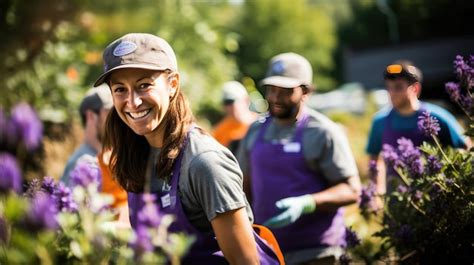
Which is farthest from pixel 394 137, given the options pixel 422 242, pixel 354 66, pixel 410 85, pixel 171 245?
pixel 354 66

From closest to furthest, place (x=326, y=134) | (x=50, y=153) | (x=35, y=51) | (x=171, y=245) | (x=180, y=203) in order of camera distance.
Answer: (x=171, y=245) < (x=180, y=203) < (x=326, y=134) < (x=35, y=51) < (x=50, y=153)

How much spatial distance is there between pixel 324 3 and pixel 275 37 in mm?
11939

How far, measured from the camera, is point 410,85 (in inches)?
177

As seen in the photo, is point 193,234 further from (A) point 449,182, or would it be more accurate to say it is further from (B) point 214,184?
(A) point 449,182

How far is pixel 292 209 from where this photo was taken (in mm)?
3490

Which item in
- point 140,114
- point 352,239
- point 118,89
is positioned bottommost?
point 352,239

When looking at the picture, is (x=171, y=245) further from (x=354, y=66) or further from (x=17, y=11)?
(x=354, y=66)

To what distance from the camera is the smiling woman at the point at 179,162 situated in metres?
2.12

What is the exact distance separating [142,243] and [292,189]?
2357 mm

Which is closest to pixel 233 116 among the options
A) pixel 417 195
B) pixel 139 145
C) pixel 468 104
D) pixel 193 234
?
pixel 417 195

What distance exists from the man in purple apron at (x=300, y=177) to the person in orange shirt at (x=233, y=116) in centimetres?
327

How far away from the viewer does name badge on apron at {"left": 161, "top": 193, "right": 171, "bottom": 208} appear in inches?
88.6

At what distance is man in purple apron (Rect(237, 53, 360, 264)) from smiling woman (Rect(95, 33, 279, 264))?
49.7 inches

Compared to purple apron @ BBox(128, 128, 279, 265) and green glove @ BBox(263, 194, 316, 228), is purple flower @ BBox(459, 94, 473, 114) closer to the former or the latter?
purple apron @ BBox(128, 128, 279, 265)
